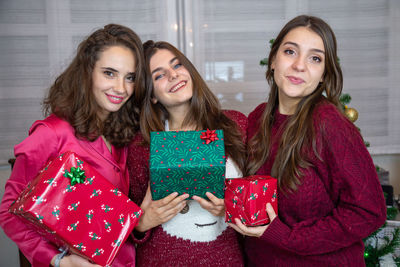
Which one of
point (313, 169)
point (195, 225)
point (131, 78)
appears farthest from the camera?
point (131, 78)

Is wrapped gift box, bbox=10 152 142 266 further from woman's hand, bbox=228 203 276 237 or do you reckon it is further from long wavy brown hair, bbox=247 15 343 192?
long wavy brown hair, bbox=247 15 343 192

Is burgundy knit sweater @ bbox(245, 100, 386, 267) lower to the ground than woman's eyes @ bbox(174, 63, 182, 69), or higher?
lower

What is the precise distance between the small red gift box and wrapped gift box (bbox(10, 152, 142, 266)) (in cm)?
41

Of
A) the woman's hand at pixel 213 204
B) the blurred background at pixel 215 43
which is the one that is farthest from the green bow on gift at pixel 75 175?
the blurred background at pixel 215 43

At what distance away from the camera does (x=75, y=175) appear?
119 centimetres

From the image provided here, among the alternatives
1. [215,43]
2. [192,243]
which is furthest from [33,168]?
[215,43]

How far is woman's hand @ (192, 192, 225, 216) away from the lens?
139cm

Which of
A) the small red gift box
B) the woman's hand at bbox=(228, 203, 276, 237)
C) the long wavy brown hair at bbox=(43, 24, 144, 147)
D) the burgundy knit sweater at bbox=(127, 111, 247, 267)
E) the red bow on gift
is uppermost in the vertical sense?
the long wavy brown hair at bbox=(43, 24, 144, 147)

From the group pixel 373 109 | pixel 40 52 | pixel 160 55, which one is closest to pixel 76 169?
pixel 160 55

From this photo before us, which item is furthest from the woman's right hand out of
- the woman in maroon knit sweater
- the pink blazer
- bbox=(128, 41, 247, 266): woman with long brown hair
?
the pink blazer

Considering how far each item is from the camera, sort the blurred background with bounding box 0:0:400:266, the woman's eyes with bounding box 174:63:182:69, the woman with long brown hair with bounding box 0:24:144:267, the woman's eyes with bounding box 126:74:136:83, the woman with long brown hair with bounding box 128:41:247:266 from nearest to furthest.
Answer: the woman with long brown hair with bounding box 0:24:144:267 → the woman with long brown hair with bounding box 128:41:247:266 → the woman's eyes with bounding box 126:74:136:83 → the woman's eyes with bounding box 174:63:182:69 → the blurred background with bounding box 0:0:400:266

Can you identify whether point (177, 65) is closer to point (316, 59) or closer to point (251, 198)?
point (316, 59)

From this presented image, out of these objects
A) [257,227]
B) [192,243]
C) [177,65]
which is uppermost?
[177,65]

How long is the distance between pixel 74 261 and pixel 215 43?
2339 millimetres
